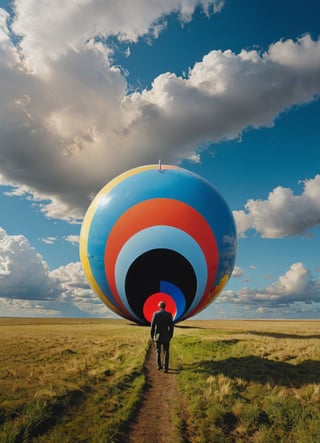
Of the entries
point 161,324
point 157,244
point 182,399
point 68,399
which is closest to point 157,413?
point 182,399

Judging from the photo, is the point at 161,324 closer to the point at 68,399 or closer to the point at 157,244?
the point at 157,244

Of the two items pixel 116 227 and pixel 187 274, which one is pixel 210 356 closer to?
pixel 187 274

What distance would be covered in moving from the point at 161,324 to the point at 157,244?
242 cm

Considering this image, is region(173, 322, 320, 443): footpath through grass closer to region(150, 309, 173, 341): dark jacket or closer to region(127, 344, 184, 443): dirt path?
region(127, 344, 184, 443): dirt path

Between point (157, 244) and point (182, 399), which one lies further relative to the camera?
point (157, 244)

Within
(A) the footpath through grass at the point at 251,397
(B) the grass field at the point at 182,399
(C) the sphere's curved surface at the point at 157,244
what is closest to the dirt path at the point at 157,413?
(B) the grass field at the point at 182,399

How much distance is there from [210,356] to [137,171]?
7932 mm

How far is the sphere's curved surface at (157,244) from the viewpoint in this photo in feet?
29.3

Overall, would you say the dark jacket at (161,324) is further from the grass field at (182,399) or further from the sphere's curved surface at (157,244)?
the grass field at (182,399)

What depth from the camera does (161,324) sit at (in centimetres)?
899

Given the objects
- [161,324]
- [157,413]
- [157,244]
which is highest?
[157,244]

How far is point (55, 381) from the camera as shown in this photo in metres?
8.14

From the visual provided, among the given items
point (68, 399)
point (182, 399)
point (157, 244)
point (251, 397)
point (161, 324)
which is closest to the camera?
point (68, 399)

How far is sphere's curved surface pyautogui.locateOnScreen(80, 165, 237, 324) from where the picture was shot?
893 centimetres
